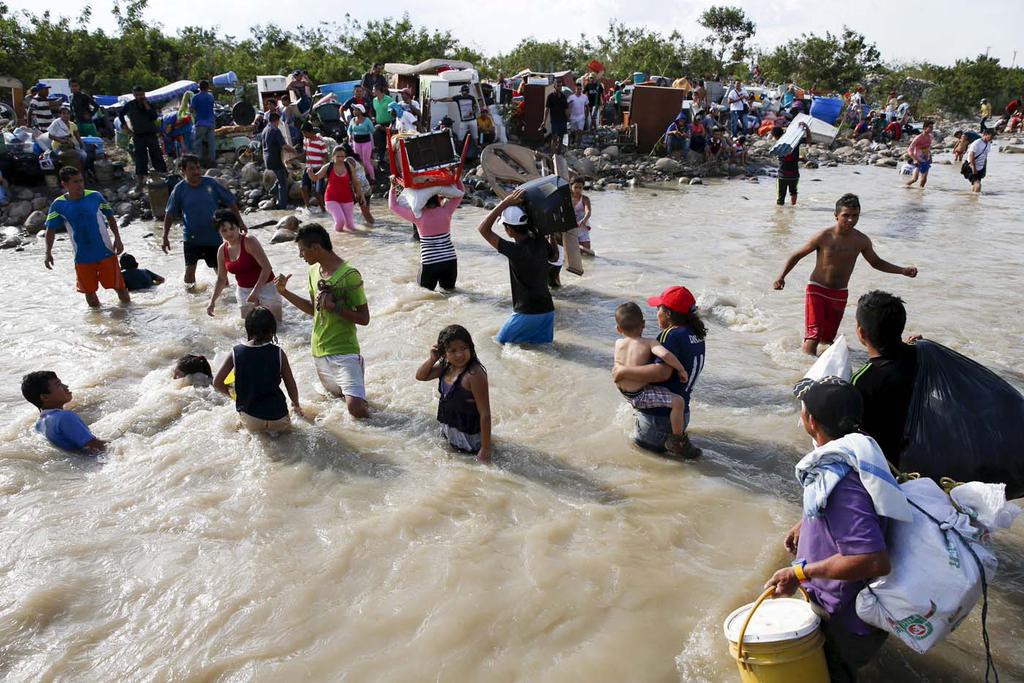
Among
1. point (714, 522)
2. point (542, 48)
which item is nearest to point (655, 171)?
point (714, 522)

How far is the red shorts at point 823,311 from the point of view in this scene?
6.04m

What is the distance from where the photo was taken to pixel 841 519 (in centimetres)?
236

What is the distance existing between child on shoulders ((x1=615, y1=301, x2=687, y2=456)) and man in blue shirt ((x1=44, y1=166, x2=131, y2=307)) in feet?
19.1

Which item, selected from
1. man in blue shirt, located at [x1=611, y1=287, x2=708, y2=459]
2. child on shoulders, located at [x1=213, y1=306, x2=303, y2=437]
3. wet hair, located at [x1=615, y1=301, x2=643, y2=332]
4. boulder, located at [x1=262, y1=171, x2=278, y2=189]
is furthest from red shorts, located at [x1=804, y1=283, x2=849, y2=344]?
boulder, located at [x1=262, y1=171, x2=278, y2=189]

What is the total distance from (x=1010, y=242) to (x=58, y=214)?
1282cm

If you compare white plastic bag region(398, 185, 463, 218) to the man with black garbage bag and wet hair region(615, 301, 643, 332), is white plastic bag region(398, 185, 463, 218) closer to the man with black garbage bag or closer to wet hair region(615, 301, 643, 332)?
wet hair region(615, 301, 643, 332)

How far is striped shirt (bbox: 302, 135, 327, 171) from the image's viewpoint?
12.6 meters

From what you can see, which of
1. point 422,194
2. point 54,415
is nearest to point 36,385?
point 54,415

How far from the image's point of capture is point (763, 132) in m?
26.2

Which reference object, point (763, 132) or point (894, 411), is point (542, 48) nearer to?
point (763, 132)

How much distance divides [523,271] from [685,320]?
7.01ft

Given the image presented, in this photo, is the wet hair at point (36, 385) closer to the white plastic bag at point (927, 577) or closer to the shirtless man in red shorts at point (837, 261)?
the white plastic bag at point (927, 577)

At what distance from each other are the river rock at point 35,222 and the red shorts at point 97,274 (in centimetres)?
587

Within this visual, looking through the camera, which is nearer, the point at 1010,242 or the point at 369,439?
the point at 369,439
